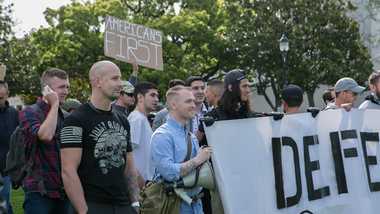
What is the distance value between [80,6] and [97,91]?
1514 inches

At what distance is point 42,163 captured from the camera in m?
5.51

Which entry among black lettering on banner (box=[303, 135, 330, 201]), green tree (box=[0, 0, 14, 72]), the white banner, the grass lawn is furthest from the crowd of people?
green tree (box=[0, 0, 14, 72])

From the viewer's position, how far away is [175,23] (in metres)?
40.1

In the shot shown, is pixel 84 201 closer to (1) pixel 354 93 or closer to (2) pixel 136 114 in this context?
(2) pixel 136 114

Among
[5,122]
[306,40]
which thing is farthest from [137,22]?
[5,122]

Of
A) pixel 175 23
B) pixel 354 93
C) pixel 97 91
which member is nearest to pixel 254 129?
pixel 97 91

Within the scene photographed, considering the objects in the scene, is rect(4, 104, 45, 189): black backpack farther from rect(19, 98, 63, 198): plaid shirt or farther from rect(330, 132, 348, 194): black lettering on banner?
rect(330, 132, 348, 194): black lettering on banner

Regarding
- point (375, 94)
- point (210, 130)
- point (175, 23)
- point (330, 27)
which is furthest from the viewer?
point (175, 23)

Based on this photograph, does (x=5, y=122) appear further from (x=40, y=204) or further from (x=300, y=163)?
(x=300, y=163)

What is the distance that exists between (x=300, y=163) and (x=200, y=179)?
1092 mm

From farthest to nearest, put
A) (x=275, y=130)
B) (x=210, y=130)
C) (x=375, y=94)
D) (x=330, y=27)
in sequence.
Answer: (x=330, y=27)
(x=375, y=94)
(x=275, y=130)
(x=210, y=130)

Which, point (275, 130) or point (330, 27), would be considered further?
point (330, 27)

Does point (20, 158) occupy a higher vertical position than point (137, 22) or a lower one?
lower

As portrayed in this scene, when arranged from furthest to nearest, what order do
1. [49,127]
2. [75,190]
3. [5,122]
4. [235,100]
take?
[5,122] → [235,100] → [49,127] → [75,190]
